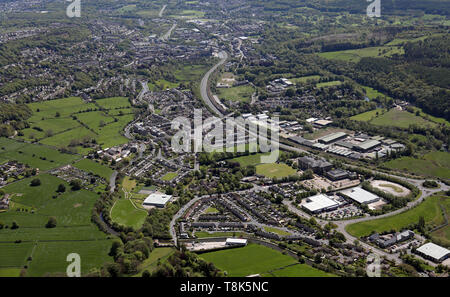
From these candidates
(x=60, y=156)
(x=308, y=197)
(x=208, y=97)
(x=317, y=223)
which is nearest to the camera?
(x=317, y=223)

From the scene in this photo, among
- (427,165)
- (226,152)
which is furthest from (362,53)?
(226,152)

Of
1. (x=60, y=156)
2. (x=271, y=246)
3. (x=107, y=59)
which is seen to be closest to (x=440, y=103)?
(x=271, y=246)

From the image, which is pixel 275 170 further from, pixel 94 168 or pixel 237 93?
pixel 237 93

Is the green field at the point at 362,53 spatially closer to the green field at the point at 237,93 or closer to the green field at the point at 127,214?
the green field at the point at 237,93

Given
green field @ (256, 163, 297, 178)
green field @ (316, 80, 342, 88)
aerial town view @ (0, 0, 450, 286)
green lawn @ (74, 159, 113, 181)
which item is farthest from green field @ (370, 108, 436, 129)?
green lawn @ (74, 159, 113, 181)

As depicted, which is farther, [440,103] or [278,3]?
[278,3]

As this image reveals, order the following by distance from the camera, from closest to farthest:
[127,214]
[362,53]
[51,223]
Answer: [51,223] → [127,214] → [362,53]

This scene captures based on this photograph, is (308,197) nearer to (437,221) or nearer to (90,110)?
(437,221)
